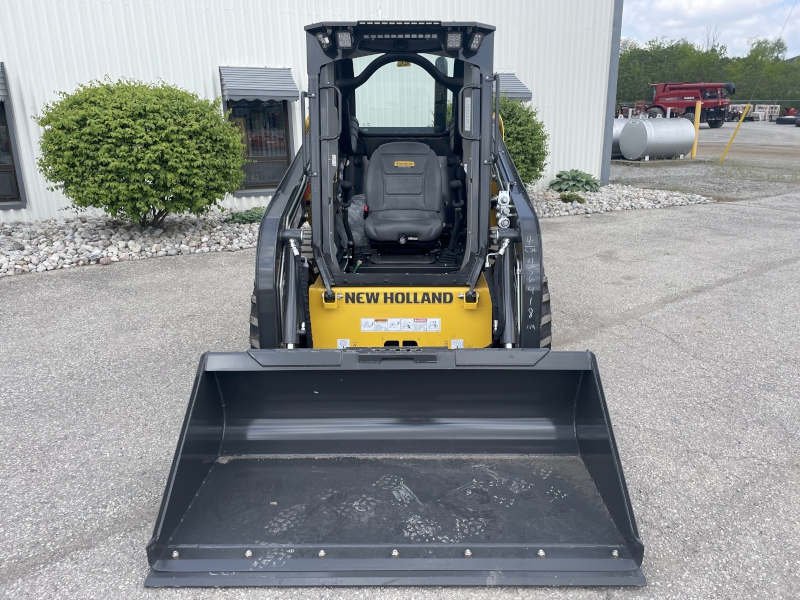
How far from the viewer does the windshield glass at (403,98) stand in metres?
5.05

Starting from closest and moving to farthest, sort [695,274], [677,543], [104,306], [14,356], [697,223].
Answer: [677,543]
[14,356]
[104,306]
[695,274]
[697,223]

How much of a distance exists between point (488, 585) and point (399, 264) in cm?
259

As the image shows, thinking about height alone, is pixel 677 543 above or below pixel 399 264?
below

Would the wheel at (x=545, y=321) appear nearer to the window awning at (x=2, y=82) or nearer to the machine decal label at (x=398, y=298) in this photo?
the machine decal label at (x=398, y=298)

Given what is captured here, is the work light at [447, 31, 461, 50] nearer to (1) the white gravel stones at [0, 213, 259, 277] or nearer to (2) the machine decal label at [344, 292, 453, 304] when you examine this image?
(2) the machine decal label at [344, 292, 453, 304]

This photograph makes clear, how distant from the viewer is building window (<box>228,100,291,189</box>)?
447 inches

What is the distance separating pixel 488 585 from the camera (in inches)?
108

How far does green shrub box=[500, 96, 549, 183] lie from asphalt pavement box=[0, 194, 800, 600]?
3.22 metres

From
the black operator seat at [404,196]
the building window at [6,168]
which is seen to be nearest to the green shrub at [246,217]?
the building window at [6,168]

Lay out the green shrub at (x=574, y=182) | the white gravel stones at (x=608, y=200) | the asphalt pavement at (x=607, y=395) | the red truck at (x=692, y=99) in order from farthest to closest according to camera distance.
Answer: the red truck at (x=692, y=99)
the green shrub at (x=574, y=182)
the white gravel stones at (x=608, y=200)
the asphalt pavement at (x=607, y=395)

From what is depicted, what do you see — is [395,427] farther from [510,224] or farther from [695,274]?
[695,274]

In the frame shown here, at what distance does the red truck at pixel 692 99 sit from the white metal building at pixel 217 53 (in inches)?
1083

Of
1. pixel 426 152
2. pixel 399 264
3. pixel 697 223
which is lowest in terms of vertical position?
pixel 697 223

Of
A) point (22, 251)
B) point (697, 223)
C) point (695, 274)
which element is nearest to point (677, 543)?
point (695, 274)
